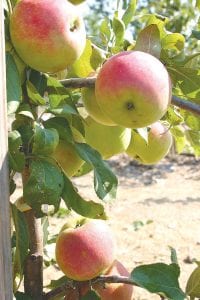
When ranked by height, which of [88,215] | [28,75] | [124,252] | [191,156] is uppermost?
[28,75]

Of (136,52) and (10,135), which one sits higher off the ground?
(136,52)

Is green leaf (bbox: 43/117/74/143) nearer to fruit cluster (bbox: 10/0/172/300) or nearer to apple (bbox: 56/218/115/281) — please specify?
fruit cluster (bbox: 10/0/172/300)

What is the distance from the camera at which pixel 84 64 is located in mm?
1096

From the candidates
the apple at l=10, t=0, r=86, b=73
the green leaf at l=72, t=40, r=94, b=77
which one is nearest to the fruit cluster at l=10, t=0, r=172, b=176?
the apple at l=10, t=0, r=86, b=73

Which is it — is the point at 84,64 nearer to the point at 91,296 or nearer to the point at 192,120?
the point at 192,120

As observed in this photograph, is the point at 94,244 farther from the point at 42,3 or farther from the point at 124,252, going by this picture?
the point at 124,252

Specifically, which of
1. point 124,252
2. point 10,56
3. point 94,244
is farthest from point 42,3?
point 124,252

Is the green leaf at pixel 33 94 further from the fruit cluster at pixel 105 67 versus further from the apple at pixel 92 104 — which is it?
the apple at pixel 92 104

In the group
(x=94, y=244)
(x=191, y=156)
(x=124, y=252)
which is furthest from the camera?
(x=191, y=156)

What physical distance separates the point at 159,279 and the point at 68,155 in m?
0.31

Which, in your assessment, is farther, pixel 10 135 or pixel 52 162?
pixel 52 162

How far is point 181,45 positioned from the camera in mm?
1078

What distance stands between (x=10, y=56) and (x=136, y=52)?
22cm

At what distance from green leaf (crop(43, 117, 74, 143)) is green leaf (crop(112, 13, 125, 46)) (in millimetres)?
228
